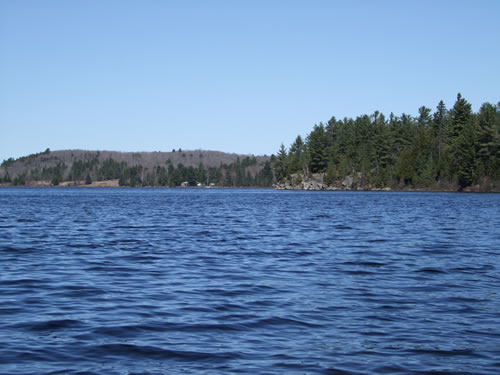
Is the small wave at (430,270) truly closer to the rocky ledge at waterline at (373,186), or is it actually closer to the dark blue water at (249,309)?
the dark blue water at (249,309)

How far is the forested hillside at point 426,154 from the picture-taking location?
133m

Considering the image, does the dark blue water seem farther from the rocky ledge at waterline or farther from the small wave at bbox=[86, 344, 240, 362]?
the rocky ledge at waterline

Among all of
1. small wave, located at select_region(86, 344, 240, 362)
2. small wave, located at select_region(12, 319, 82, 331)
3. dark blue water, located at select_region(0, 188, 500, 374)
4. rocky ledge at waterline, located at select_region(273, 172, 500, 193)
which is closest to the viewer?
dark blue water, located at select_region(0, 188, 500, 374)

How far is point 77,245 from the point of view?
89.9ft

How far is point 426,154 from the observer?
16238 centimetres


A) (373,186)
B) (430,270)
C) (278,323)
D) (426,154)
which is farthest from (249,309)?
(373,186)

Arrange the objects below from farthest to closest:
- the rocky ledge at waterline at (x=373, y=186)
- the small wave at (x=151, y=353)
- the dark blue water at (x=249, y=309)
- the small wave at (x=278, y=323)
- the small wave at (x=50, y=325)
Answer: the rocky ledge at waterline at (x=373, y=186), the small wave at (x=278, y=323), the small wave at (x=50, y=325), the small wave at (x=151, y=353), the dark blue water at (x=249, y=309)

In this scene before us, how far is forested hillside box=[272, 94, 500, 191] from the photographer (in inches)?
5221

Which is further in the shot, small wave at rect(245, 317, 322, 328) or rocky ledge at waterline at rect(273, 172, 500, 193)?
rocky ledge at waterline at rect(273, 172, 500, 193)

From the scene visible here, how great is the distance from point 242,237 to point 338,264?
11.7m

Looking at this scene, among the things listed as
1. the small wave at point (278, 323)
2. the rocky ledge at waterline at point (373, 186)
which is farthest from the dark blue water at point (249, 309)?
the rocky ledge at waterline at point (373, 186)

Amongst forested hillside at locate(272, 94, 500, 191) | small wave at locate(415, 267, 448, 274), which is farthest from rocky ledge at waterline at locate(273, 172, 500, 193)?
small wave at locate(415, 267, 448, 274)

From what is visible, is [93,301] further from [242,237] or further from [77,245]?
[242,237]

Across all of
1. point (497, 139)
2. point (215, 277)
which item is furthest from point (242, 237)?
point (497, 139)
